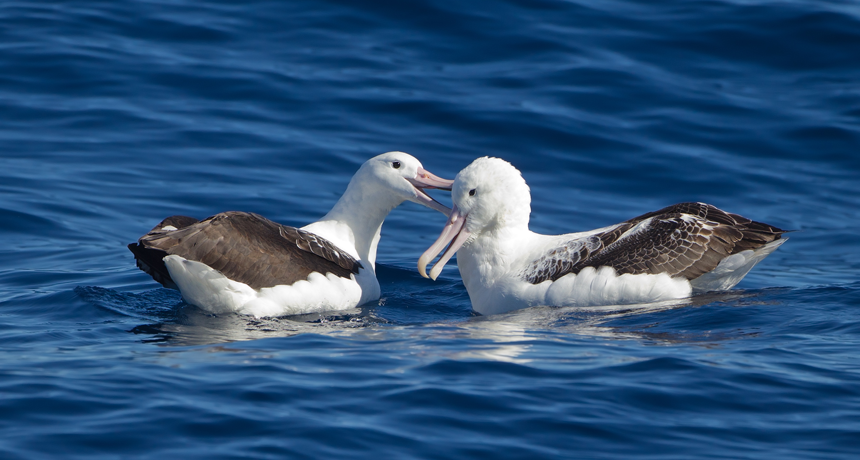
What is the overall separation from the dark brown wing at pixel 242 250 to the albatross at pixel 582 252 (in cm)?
116

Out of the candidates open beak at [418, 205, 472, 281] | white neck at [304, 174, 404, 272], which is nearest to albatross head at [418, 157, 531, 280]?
open beak at [418, 205, 472, 281]

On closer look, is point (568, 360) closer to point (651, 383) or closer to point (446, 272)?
point (651, 383)

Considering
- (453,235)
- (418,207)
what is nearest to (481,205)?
(453,235)

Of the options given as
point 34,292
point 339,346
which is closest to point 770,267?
point 339,346

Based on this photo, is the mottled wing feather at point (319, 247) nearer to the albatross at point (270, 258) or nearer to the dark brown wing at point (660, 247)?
the albatross at point (270, 258)

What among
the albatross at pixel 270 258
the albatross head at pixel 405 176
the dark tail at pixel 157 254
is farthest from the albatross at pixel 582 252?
the dark tail at pixel 157 254

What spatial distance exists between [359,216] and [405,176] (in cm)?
76

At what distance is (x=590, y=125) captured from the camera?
16438 mm

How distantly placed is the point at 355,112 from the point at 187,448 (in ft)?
38.2

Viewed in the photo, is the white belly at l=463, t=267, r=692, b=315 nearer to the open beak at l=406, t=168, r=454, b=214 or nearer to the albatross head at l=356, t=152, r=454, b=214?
the open beak at l=406, t=168, r=454, b=214

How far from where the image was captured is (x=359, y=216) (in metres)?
11.6

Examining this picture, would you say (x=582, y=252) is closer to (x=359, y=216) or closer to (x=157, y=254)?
(x=359, y=216)

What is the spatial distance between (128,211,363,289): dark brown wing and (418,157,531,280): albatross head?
117 centimetres

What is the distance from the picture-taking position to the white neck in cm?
1151
